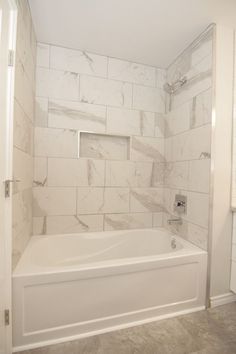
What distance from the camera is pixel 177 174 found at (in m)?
2.06

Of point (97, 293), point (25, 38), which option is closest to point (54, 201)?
point (97, 293)

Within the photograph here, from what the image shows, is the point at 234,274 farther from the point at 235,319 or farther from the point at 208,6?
the point at 208,6

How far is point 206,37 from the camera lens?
1.66 meters

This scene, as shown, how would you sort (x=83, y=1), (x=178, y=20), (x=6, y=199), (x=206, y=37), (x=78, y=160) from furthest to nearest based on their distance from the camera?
(x=78, y=160) < (x=206, y=37) < (x=178, y=20) < (x=83, y=1) < (x=6, y=199)

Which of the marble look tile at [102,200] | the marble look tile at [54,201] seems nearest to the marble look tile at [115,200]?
the marble look tile at [102,200]

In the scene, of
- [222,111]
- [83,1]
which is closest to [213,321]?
[222,111]

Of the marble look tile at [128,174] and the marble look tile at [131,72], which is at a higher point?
the marble look tile at [131,72]

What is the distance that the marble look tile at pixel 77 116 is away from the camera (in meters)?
1.92

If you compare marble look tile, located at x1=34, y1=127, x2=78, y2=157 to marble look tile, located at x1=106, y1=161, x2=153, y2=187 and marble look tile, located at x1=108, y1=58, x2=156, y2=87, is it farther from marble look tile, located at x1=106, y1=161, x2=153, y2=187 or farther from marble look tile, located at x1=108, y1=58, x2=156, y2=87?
marble look tile, located at x1=108, y1=58, x2=156, y2=87

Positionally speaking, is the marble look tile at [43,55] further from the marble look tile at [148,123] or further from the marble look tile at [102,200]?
the marble look tile at [102,200]

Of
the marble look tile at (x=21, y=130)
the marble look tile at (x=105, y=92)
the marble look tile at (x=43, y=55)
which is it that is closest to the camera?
the marble look tile at (x=21, y=130)

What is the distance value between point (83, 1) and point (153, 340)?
2.53 meters

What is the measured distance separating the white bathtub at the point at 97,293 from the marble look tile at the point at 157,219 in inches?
21.8

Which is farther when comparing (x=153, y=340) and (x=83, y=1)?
(x=83, y=1)
